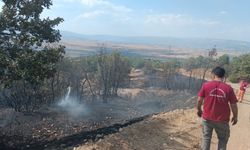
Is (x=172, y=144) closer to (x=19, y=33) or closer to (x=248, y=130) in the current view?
(x=248, y=130)

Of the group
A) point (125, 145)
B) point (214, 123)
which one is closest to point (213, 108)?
point (214, 123)

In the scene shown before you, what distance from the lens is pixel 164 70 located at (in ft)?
275

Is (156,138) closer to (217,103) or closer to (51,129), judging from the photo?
(217,103)

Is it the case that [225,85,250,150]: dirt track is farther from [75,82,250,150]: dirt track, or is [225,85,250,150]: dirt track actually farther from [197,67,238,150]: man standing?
[197,67,238,150]: man standing

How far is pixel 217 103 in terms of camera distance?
349 inches

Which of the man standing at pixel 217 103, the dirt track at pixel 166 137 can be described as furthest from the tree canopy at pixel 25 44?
the man standing at pixel 217 103

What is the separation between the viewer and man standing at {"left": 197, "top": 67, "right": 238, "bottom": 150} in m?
8.79

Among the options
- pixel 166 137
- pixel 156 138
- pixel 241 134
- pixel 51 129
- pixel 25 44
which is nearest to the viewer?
pixel 156 138

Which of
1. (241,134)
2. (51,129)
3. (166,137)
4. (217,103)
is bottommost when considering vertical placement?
(51,129)

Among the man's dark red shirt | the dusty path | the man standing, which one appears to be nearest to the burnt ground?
the dusty path

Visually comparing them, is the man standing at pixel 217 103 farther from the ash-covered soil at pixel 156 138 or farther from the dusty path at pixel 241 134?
the dusty path at pixel 241 134

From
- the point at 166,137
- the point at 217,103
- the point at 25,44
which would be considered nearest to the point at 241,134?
the point at 166,137

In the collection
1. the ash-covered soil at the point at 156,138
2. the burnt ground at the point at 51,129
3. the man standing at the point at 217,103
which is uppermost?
the man standing at the point at 217,103

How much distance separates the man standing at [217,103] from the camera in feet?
28.8
